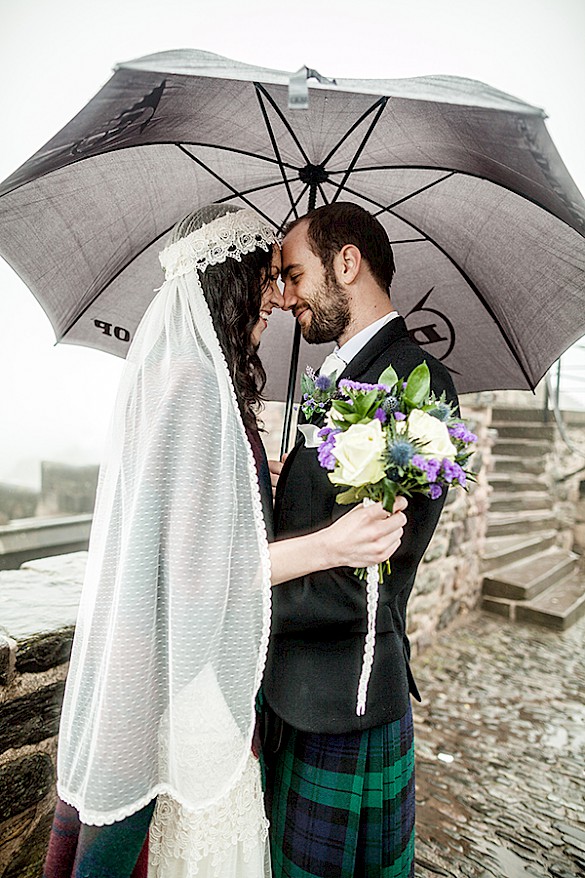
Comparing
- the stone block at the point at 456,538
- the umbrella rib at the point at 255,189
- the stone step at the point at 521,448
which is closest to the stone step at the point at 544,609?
the stone block at the point at 456,538

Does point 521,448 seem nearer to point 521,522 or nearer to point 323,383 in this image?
point 521,522

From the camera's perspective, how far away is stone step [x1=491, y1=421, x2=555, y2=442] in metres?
7.75

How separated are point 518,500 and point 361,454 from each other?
680cm

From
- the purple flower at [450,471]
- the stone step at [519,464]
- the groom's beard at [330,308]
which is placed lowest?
the purple flower at [450,471]

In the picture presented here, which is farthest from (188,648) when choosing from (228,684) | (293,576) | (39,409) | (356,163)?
(39,409)

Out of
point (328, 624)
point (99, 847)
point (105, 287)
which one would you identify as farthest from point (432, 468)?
point (105, 287)

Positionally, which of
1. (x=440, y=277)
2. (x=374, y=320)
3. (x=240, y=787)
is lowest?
(x=240, y=787)

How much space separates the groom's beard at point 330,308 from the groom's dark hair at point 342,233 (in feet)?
0.13

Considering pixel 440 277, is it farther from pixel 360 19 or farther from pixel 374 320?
pixel 360 19

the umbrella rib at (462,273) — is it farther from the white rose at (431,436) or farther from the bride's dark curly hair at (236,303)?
the white rose at (431,436)

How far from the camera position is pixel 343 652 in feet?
4.67

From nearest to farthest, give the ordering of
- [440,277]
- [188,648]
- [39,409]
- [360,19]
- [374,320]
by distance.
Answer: [188,648]
[374,320]
[440,277]
[360,19]
[39,409]

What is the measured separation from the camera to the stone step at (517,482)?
7152mm

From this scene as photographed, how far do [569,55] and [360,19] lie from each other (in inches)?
57.6
